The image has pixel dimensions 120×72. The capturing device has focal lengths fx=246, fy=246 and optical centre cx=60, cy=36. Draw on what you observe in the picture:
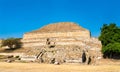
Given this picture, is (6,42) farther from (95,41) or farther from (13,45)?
(95,41)

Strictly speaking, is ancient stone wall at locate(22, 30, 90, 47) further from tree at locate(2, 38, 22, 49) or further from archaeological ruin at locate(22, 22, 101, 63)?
tree at locate(2, 38, 22, 49)

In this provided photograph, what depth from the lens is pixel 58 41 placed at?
6247 cm

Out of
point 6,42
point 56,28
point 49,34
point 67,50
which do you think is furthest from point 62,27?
point 67,50

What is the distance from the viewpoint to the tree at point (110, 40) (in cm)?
4675

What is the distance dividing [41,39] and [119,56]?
23429 millimetres

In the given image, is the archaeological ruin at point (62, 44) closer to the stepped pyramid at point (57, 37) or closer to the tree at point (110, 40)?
the stepped pyramid at point (57, 37)

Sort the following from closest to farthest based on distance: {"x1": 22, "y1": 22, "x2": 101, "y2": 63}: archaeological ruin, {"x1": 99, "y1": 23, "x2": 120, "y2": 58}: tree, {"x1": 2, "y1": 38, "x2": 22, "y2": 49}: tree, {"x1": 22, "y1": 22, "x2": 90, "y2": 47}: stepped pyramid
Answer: {"x1": 99, "y1": 23, "x2": 120, "y2": 58}: tree < {"x1": 22, "y1": 22, "x2": 101, "y2": 63}: archaeological ruin < {"x1": 22, "y1": 22, "x2": 90, "y2": 47}: stepped pyramid < {"x1": 2, "y1": 38, "x2": 22, "y2": 49}: tree

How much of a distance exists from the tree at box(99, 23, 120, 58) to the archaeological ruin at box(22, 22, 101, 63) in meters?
2.93

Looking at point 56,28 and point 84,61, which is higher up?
point 56,28

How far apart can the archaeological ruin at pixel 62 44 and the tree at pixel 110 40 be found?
293 centimetres

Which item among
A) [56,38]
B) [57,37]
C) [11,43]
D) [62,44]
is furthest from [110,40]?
[11,43]

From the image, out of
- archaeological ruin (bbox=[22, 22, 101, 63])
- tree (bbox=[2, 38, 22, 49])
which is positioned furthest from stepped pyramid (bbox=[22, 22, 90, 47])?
tree (bbox=[2, 38, 22, 49])

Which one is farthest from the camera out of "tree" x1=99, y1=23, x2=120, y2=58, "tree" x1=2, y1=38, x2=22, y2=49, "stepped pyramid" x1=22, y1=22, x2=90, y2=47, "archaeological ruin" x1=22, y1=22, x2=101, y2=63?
"tree" x1=2, y1=38, x2=22, y2=49

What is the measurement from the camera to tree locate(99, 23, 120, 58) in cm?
4675
